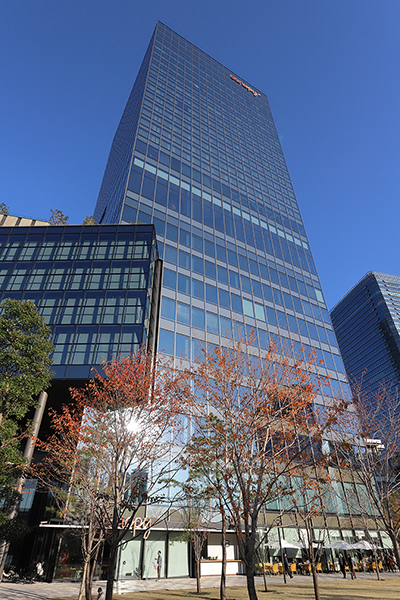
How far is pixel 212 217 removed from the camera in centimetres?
4244

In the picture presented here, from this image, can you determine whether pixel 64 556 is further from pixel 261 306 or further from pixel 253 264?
pixel 253 264

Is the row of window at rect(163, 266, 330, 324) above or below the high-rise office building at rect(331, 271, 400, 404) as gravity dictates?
below

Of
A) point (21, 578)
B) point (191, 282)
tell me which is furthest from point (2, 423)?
point (191, 282)

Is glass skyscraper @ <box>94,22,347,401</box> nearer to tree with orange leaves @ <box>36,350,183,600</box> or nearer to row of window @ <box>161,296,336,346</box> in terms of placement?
row of window @ <box>161,296,336,346</box>

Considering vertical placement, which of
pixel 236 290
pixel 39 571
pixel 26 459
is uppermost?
pixel 236 290

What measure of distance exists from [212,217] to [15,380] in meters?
31.4

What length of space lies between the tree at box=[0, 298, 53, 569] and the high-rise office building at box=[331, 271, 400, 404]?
412 ft

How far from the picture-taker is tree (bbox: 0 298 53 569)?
15.3 m

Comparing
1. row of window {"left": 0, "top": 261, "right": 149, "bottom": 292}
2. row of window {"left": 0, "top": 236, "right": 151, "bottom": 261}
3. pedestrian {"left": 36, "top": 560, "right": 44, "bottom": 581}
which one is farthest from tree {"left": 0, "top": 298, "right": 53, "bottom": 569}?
Result: row of window {"left": 0, "top": 236, "right": 151, "bottom": 261}

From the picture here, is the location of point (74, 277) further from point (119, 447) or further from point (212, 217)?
point (212, 217)

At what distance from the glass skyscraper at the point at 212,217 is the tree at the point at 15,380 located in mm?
11845

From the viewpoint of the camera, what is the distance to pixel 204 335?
103 feet

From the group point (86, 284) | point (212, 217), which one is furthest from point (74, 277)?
point (212, 217)

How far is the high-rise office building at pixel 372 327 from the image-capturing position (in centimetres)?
12825
